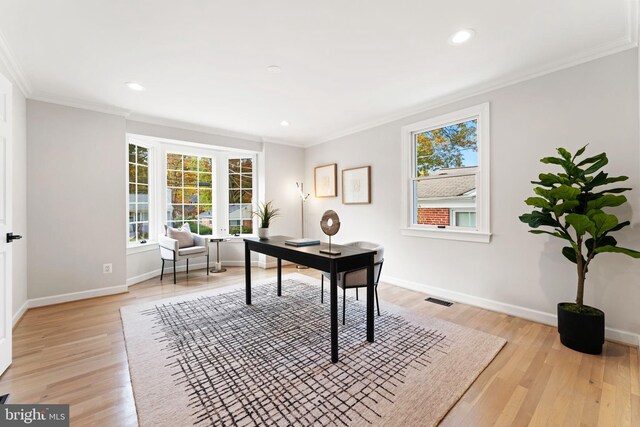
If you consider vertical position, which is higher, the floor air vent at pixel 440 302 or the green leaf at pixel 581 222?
the green leaf at pixel 581 222

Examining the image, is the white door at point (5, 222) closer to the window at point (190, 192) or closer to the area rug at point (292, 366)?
the area rug at point (292, 366)

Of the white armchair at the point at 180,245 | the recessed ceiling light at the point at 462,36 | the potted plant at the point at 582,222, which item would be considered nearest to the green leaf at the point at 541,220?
the potted plant at the point at 582,222

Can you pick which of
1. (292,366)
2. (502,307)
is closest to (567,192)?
(502,307)

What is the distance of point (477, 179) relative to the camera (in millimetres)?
3170

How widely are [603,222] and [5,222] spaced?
4.38m

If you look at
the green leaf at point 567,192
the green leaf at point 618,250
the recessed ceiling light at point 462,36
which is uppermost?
the recessed ceiling light at point 462,36

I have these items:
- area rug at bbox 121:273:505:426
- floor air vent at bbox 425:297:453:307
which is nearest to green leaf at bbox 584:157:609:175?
area rug at bbox 121:273:505:426

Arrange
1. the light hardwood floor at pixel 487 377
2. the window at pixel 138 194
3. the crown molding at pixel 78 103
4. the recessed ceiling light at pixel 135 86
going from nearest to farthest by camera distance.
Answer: the light hardwood floor at pixel 487 377 → the recessed ceiling light at pixel 135 86 → the crown molding at pixel 78 103 → the window at pixel 138 194

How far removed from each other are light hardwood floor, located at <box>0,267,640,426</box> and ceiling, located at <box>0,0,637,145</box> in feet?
8.17

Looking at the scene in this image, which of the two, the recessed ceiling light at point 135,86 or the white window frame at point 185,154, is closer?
the recessed ceiling light at point 135,86

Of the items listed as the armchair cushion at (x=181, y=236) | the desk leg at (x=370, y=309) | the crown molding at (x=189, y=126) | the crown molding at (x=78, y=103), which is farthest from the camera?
the armchair cushion at (x=181, y=236)

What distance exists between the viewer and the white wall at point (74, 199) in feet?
10.6

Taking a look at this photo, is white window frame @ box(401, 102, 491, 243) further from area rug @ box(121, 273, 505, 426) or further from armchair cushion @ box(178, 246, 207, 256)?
Answer: armchair cushion @ box(178, 246, 207, 256)

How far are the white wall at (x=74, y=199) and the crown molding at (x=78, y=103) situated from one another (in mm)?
48
